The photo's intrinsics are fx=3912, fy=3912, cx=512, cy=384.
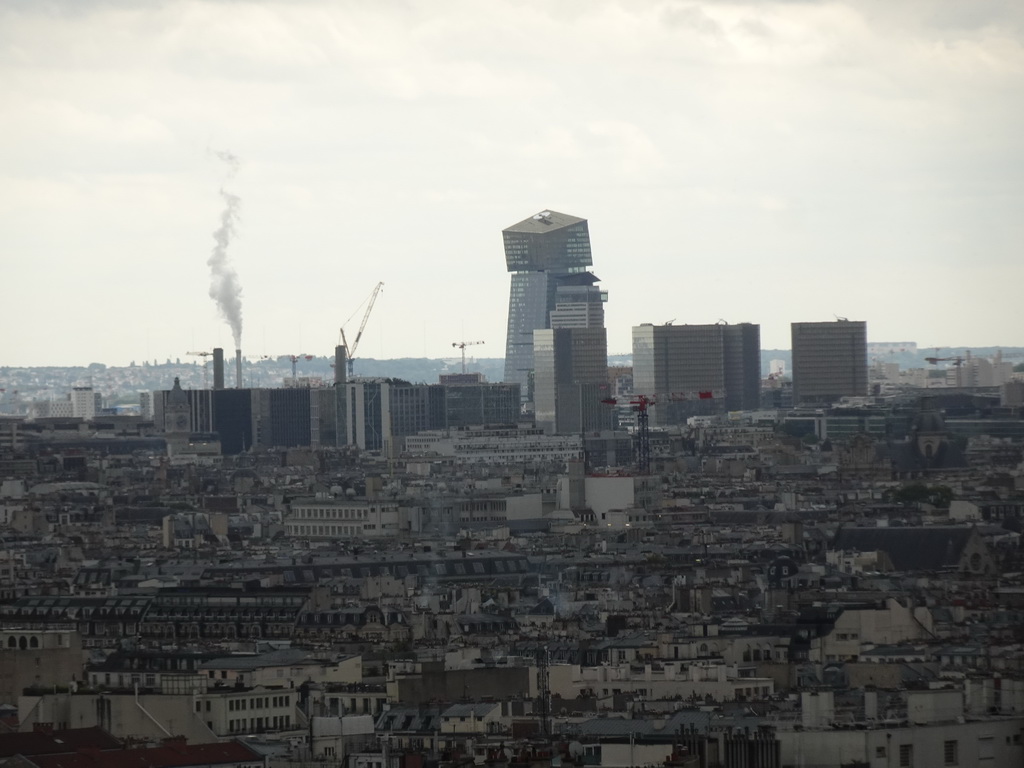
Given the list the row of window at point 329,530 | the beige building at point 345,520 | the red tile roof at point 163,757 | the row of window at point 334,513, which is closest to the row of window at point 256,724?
the red tile roof at point 163,757

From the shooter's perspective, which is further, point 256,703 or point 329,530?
point 329,530

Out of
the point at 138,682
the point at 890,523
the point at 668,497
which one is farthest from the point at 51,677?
the point at 668,497

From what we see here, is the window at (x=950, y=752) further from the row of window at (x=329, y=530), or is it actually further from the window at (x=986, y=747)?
the row of window at (x=329, y=530)

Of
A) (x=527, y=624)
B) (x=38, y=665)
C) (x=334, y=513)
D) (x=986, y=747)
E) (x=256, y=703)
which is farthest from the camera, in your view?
(x=334, y=513)

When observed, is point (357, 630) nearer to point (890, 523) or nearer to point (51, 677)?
point (51, 677)

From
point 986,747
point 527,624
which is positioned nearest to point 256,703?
point 986,747

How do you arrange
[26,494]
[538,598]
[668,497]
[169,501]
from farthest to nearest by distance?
[26,494] < [169,501] < [668,497] < [538,598]

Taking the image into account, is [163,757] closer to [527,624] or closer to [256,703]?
[256,703]

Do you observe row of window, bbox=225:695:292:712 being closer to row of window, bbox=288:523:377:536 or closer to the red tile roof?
the red tile roof
